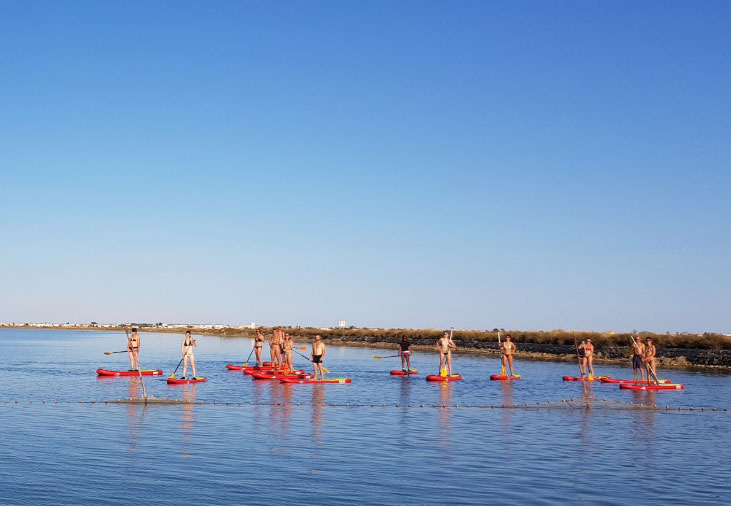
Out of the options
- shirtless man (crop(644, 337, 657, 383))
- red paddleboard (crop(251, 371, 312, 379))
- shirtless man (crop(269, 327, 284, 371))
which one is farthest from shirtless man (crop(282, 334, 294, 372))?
shirtless man (crop(644, 337, 657, 383))

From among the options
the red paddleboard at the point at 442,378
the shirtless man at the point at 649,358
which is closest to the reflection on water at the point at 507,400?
the red paddleboard at the point at 442,378

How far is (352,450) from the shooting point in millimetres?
18703

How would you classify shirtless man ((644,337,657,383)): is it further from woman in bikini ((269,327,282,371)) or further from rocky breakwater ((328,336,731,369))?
rocky breakwater ((328,336,731,369))

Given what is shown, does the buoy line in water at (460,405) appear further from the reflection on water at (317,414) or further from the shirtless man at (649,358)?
the shirtless man at (649,358)

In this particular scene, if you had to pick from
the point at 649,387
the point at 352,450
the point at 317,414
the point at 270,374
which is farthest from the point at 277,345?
the point at 352,450

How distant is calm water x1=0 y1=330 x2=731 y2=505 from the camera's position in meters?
14.4

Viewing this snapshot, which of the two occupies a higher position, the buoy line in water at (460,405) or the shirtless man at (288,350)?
the shirtless man at (288,350)

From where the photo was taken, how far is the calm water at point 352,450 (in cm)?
1443

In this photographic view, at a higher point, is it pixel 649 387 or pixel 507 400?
pixel 649 387

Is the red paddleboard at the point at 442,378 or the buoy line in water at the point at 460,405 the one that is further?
the red paddleboard at the point at 442,378

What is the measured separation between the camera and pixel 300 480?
1530 centimetres

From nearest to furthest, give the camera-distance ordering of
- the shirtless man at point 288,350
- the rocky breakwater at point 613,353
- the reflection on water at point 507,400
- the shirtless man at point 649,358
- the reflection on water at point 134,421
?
1. the reflection on water at point 134,421
2. the reflection on water at point 507,400
3. the shirtless man at point 649,358
4. the shirtless man at point 288,350
5. the rocky breakwater at point 613,353

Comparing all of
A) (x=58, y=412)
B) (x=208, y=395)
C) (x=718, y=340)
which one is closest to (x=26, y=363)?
(x=208, y=395)

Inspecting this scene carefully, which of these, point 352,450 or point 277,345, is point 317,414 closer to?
point 352,450
